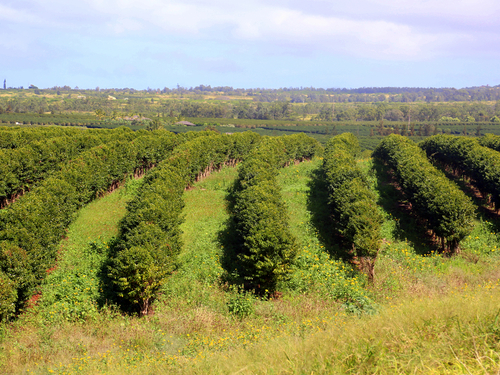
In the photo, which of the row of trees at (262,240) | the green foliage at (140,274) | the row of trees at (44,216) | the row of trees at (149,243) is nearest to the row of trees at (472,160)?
the row of trees at (262,240)

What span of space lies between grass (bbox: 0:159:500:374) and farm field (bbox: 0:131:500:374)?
0.05 metres

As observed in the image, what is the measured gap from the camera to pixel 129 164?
3766 cm

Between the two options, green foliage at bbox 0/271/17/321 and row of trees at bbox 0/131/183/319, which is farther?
row of trees at bbox 0/131/183/319

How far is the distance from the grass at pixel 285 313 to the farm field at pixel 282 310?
0.15 feet

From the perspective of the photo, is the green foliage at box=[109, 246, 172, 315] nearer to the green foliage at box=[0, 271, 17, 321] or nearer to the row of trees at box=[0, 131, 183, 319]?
the green foliage at box=[0, 271, 17, 321]

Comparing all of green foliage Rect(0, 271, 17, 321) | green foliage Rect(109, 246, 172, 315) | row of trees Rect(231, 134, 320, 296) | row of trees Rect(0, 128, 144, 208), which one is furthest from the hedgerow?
row of trees Rect(0, 128, 144, 208)

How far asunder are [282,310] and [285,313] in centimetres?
38

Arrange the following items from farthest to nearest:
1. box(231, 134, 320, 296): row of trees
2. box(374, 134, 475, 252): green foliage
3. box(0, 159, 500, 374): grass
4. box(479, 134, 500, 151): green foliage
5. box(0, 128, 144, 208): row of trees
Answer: box(479, 134, 500, 151): green foliage → box(0, 128, 144, 208): row of trees → box(374, 134, 475, 252): green foliage → box(231, 134, 320, 296): row of trees → box(0, 159, 500, 374): grass

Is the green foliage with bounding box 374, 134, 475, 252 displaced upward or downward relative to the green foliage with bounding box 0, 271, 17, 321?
upward

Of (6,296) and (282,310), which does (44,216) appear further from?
(282,310)

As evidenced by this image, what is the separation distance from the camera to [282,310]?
16078mm

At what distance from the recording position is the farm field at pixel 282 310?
22.1ft

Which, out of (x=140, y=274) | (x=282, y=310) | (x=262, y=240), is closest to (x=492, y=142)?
(x=262, y=240)

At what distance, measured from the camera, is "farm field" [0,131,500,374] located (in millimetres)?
6727
